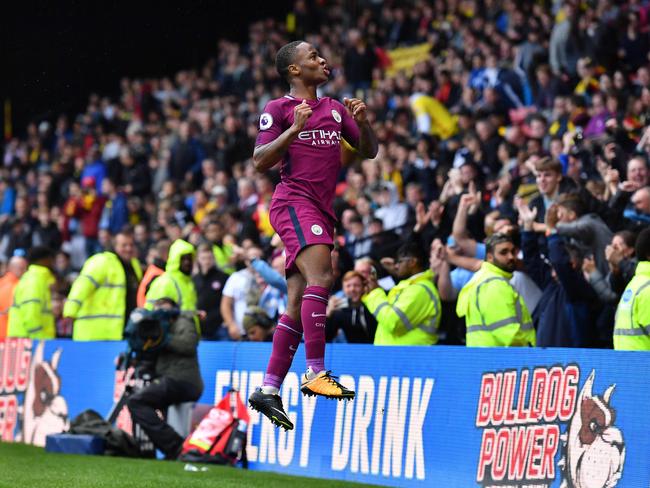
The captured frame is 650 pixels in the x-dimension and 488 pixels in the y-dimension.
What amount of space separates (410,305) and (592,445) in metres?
2.51

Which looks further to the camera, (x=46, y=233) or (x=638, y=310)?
(x=46, y=233)

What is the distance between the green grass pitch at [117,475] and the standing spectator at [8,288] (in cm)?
474

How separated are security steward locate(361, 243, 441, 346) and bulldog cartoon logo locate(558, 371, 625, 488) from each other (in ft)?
7.41

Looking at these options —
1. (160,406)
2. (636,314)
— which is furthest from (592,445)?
(160,406)

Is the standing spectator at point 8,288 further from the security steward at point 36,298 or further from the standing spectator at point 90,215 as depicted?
the standing spectator at point 90,215

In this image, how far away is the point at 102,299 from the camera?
13.1 metres

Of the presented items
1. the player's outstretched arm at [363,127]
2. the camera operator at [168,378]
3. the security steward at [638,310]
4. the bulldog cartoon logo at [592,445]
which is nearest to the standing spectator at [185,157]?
the camera operator at [168,378]

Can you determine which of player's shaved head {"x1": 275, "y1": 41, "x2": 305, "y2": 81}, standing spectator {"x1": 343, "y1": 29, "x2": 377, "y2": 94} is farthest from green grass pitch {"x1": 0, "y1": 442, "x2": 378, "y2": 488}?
standing spectator {"x1": 343, "y1": 29, "x2": 377, "y2": 94}

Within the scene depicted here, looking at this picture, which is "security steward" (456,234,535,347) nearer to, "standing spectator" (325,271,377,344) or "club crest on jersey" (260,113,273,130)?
"standing spectator" (325,271,377,344)

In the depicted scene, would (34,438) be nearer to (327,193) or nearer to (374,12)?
(327,193)

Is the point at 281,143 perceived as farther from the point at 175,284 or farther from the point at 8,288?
the point at 8,288

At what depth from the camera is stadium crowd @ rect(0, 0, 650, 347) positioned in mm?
9984

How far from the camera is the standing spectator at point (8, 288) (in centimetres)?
1556

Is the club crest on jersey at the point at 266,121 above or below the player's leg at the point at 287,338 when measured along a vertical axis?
Answer: above
